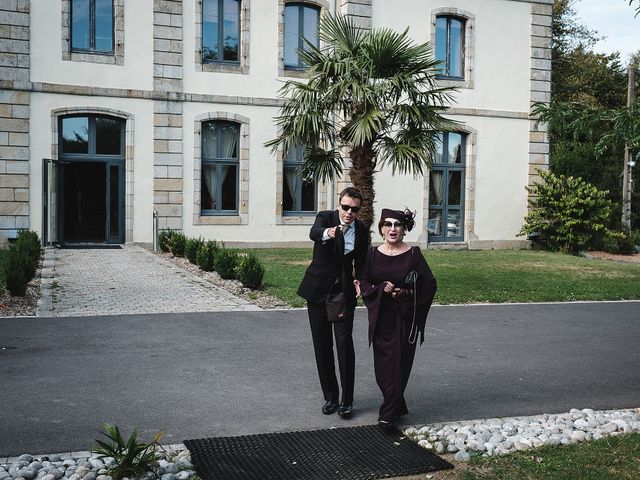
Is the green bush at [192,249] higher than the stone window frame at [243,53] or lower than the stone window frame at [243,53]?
lower

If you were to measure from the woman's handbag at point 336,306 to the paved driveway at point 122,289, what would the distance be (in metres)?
5.61

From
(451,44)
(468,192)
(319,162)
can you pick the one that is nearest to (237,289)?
(319,162)

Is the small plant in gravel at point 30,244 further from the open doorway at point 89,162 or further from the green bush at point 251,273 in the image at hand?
the green bush at point 251,273

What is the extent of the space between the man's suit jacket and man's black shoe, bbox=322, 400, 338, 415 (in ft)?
2.68

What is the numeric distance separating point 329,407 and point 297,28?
18626 mm

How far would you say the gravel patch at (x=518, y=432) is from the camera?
17.4 ft

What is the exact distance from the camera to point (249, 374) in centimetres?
755

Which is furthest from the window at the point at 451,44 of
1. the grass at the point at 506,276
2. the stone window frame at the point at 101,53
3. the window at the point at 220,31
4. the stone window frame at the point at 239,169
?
the stone window frame at the point at 101,53

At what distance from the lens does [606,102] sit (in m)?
37.9

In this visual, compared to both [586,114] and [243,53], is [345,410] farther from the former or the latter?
[243,53]

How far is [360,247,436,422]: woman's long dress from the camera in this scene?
19.4ft

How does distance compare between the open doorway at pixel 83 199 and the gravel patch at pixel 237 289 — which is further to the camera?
the open doorway at pixel 83 199

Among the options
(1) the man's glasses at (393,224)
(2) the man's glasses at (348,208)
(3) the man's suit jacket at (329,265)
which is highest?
(2) the man's glasses at (348,208)

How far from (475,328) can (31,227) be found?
45.6 ft
